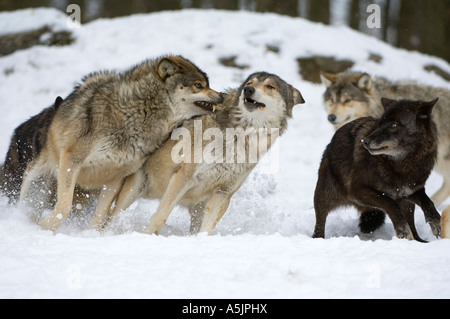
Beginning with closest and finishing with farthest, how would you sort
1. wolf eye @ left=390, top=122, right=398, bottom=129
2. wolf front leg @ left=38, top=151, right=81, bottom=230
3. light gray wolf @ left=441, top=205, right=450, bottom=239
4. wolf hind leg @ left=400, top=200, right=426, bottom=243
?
light gray wolf @ left=441, top=205, right=450, bottom=239 → wolf front leg @ left=38, top=151, right=81, bottom=230 → wolf eye @ left=390, top=122, right=398, bottom=129 → wolf hind leg @ left=400, top=200, right=426, bottom=243

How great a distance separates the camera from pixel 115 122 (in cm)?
536

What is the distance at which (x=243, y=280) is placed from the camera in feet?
11.4

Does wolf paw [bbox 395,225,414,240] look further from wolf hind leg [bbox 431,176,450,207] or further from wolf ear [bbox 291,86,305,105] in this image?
wolf hind leg [bbox 431,176,450,207]

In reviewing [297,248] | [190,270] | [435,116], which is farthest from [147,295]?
[435,116]

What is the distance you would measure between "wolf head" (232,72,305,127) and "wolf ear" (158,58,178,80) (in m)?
0.76

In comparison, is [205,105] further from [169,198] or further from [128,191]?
[128,191]

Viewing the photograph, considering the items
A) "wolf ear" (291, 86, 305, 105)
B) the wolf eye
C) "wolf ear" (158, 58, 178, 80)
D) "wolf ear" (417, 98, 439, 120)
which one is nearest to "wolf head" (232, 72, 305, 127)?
"wolf ear" (291, 86, 305, 105)

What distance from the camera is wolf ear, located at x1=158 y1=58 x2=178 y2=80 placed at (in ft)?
18.1

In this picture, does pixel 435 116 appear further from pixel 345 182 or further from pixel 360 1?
pixel 360 1

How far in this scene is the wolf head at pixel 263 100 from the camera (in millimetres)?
5559

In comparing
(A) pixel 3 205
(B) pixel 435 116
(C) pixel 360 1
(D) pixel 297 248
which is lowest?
(C) pixel 360 1

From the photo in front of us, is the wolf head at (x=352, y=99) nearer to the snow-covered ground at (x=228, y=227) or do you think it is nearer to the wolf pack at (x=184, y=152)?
the snow-covered ground at (x=228, y=227)

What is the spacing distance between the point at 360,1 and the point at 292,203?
13633 mm

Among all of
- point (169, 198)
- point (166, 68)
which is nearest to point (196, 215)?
point (169, 198)
